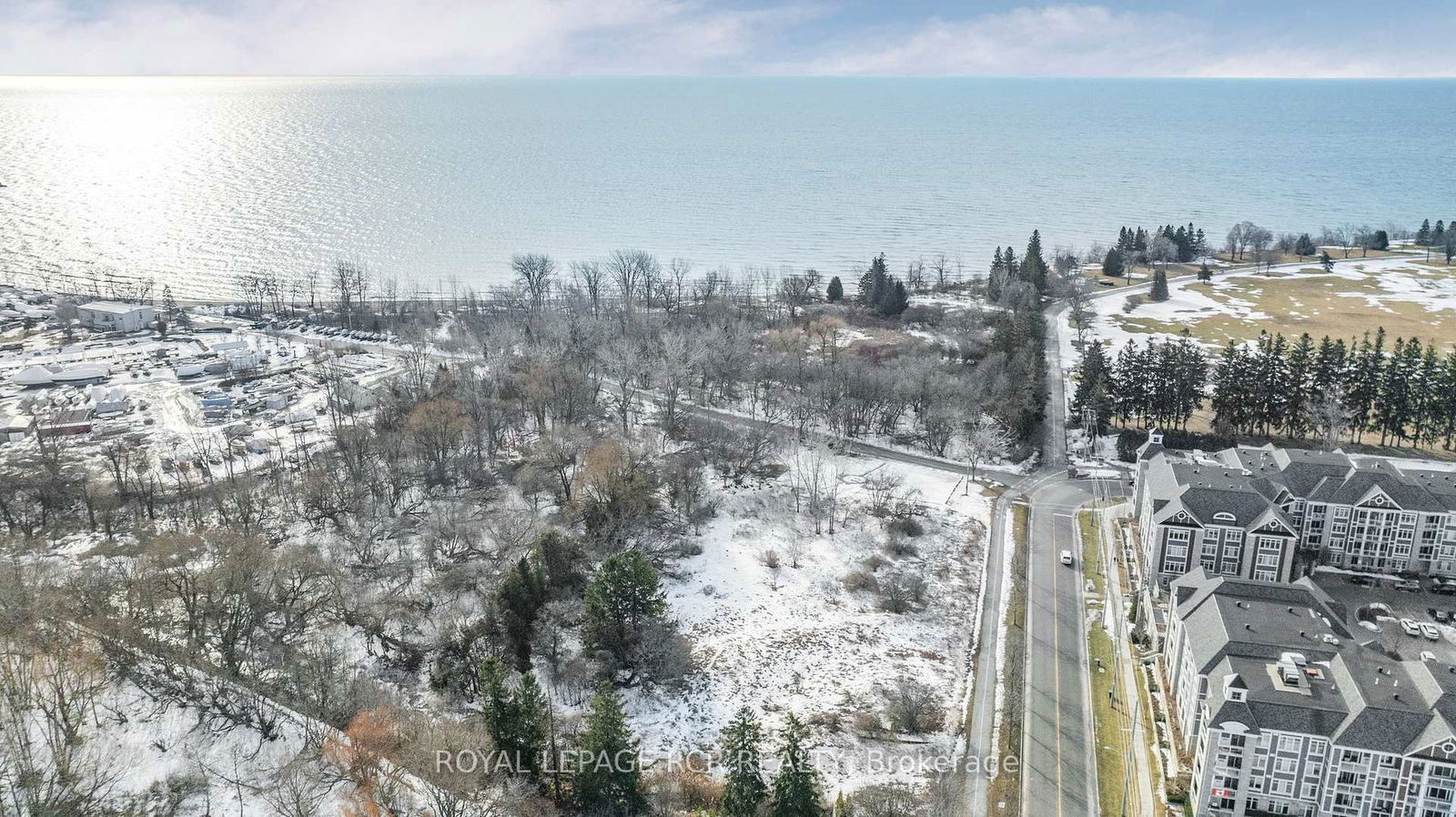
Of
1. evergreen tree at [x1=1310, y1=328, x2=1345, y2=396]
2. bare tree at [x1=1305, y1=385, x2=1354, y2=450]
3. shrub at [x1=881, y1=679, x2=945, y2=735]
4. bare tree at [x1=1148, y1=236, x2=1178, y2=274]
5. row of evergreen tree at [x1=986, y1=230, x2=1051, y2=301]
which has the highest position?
bare tree at [x1=1148, y1=236, x2=1178, y2=274]

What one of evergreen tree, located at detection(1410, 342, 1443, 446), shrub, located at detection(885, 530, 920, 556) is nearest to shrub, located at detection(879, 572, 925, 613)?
shrub, located at detection(885, 530, 920, 556)

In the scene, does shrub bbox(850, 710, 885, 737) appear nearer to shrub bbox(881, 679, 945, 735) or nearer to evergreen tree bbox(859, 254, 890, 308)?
shrub bbox(881, 679, 945, 735)

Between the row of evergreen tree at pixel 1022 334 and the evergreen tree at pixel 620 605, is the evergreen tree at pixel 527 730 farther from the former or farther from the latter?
the row of evergreen tree at pixel 1022 334

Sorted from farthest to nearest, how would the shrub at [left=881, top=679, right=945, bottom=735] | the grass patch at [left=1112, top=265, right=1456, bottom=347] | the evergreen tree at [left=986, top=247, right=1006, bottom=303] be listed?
1. the evergreen tree at [left=986, top=247, right=1006, bottom=303]
2. the grass patch at [left=1112, top=265, right=1456, bottom=347]
3. the shrub at [left=881, top=679, right=945, bottom=735]

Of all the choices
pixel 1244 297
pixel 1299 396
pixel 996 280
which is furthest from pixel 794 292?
pixel 1244 297

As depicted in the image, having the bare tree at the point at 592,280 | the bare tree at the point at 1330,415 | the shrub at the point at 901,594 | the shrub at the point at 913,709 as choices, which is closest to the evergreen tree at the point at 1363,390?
the bare tree at the point at 1330,415

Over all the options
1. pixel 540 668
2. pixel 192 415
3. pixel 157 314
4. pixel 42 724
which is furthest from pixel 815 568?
pixel 157 314

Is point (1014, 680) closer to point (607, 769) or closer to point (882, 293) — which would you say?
point (607, 769)
